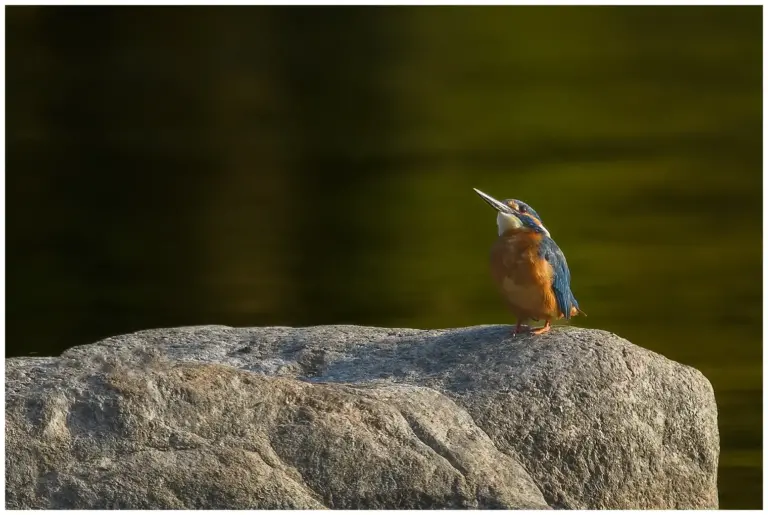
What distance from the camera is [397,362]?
12.6ft

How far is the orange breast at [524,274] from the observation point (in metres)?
3.82

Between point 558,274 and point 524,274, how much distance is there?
0.12 meters

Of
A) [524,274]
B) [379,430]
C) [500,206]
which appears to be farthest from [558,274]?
[379,430]

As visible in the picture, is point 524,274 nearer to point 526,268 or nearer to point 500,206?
point 526,268

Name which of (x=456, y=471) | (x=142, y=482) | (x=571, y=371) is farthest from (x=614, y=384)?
(x=142, y=482)

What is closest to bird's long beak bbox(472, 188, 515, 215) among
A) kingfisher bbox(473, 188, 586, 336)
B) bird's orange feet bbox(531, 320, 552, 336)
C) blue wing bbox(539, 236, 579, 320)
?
kingfisher bbox(473, 188, 586, 336)

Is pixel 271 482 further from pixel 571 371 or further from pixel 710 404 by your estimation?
pixel 710 404

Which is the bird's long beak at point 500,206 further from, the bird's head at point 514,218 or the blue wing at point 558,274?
the blue wing at point 558,274

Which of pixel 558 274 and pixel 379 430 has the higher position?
pixel 558 274

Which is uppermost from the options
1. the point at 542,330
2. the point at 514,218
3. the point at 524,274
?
the point at 514,218

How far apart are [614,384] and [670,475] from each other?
0.28m

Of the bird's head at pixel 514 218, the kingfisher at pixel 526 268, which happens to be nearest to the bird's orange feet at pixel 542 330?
the kingfisher at pixel 526 268

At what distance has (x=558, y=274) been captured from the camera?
3.88 metres

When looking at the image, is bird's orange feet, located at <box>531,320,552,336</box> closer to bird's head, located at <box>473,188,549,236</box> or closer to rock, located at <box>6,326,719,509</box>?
rock, located at <box>6,326,719,509</box>
